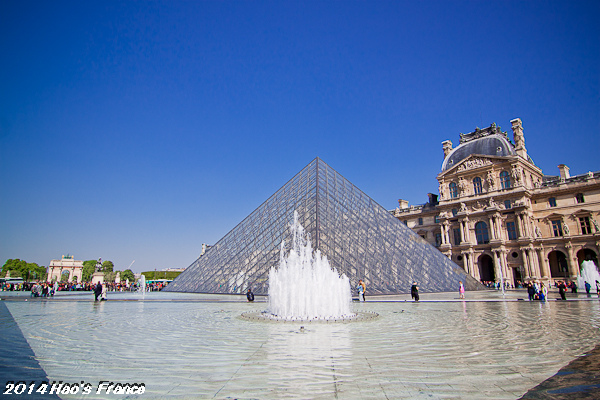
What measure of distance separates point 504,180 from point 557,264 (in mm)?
9851

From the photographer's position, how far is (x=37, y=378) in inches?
128

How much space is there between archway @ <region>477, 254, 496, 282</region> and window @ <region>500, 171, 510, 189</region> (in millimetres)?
7712

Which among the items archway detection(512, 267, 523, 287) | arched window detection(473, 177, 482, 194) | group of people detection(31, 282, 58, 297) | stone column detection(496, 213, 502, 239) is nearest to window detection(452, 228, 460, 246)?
stone column detection(496, 213, 502, 239)

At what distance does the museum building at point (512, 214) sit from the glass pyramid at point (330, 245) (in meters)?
14.2

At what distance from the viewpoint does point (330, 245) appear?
16906 mm

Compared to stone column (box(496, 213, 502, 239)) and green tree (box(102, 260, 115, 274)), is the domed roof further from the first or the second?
green tree (box(102, 260, 115, 274))

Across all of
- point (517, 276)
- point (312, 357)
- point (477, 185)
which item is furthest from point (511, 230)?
point (312, 357)

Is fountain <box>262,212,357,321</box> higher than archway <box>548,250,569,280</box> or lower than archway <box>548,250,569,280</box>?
lower

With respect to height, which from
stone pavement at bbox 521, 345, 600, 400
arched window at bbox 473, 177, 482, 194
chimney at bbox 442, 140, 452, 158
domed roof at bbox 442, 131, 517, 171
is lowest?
stone pavement at bbox 521, 345, 600, 400

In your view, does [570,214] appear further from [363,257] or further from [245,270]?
[245,270]

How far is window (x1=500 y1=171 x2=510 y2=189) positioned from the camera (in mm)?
35191

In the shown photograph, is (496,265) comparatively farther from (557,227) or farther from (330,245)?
(330,245)

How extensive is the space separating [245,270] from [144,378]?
15.2 metres

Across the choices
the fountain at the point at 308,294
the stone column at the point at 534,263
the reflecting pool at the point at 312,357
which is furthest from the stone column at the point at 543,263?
the fountain at the point at 308,294
